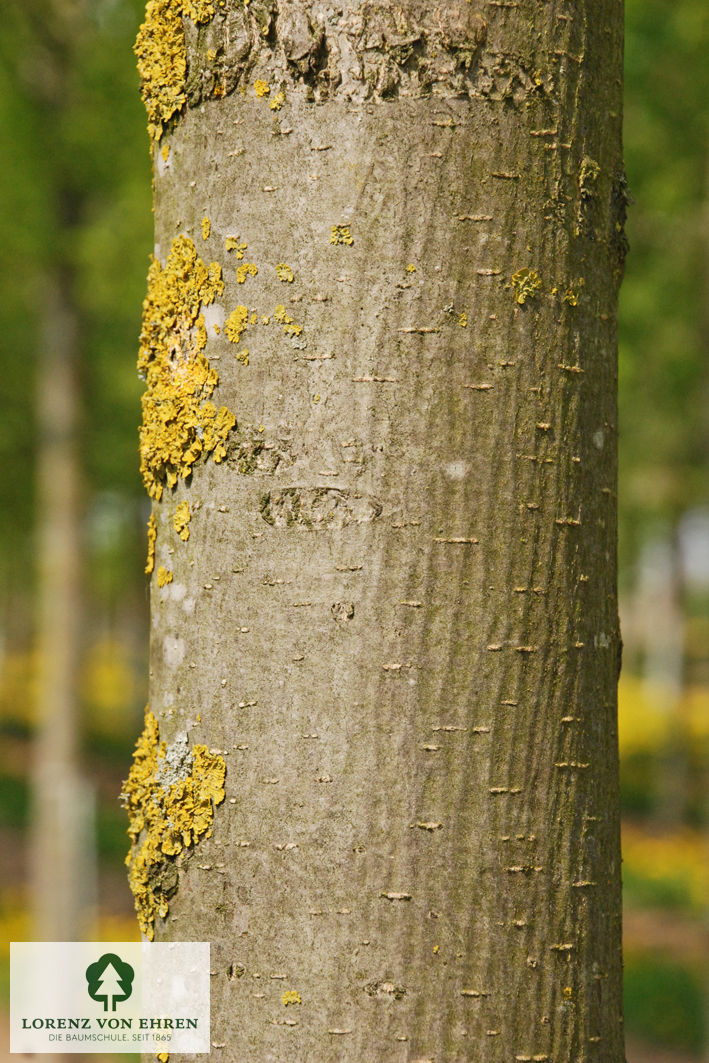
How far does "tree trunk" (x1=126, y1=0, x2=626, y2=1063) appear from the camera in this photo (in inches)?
41.3

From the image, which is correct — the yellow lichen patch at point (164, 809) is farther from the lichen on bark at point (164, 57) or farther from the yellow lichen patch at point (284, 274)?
the lichen on bark at point (164, 57)

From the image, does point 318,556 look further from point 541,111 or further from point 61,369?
point 61,369

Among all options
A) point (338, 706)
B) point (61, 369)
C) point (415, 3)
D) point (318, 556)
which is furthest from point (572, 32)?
point (61, 369)

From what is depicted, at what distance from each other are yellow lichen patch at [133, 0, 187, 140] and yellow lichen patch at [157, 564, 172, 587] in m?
0.56

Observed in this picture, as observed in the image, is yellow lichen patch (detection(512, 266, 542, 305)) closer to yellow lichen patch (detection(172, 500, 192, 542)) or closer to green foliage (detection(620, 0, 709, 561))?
yellow lichen patch (detection(172, 500, 192, 542))

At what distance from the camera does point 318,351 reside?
3.57ft

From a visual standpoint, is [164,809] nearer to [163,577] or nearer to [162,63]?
[163,577]

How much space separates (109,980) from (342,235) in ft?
4.83

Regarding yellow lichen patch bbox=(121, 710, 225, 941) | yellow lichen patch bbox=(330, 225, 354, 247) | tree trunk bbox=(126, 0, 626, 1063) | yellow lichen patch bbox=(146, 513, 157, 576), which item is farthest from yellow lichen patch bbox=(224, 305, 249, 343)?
yellow lichen patch bbox=(121, 710, 225, 941)

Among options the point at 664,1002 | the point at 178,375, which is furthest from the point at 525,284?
the point at 664,1002

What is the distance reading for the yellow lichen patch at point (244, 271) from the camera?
1.12 metres

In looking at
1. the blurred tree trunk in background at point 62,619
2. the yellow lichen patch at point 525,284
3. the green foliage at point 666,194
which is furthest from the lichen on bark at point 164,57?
the blurred tree trunk in background at point 62,619

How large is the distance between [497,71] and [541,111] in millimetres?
67

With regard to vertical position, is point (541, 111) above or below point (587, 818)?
above
